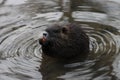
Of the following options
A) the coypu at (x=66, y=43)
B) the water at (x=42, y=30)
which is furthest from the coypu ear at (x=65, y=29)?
the water at (x=42, y=30)

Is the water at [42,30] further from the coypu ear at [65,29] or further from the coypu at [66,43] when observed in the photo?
the coypu ear at [65,29]

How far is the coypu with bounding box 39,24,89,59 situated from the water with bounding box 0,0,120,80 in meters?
0.14

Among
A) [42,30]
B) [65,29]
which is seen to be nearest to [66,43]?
[65,29]

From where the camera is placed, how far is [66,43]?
5.91 metres

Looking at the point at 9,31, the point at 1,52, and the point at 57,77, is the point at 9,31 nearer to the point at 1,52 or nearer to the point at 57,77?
the point at 1,52

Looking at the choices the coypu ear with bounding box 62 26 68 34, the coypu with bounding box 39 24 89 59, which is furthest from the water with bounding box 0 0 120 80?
the coypu ear with bounding box 62 26 68 34

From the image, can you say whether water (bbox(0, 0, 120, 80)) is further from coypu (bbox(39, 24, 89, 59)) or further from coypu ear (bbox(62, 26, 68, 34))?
coypu ear (bbox(62, 26, 68, 34))

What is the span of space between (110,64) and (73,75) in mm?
580

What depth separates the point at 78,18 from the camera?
7.13 meters

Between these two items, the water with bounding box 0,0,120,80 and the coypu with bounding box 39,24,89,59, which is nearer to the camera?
the water with bounding box 0,0,120,80

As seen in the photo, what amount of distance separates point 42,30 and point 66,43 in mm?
951

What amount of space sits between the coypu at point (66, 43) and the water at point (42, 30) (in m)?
0.14

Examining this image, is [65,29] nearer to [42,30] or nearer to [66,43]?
[66,43]

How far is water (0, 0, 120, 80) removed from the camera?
5.62m
